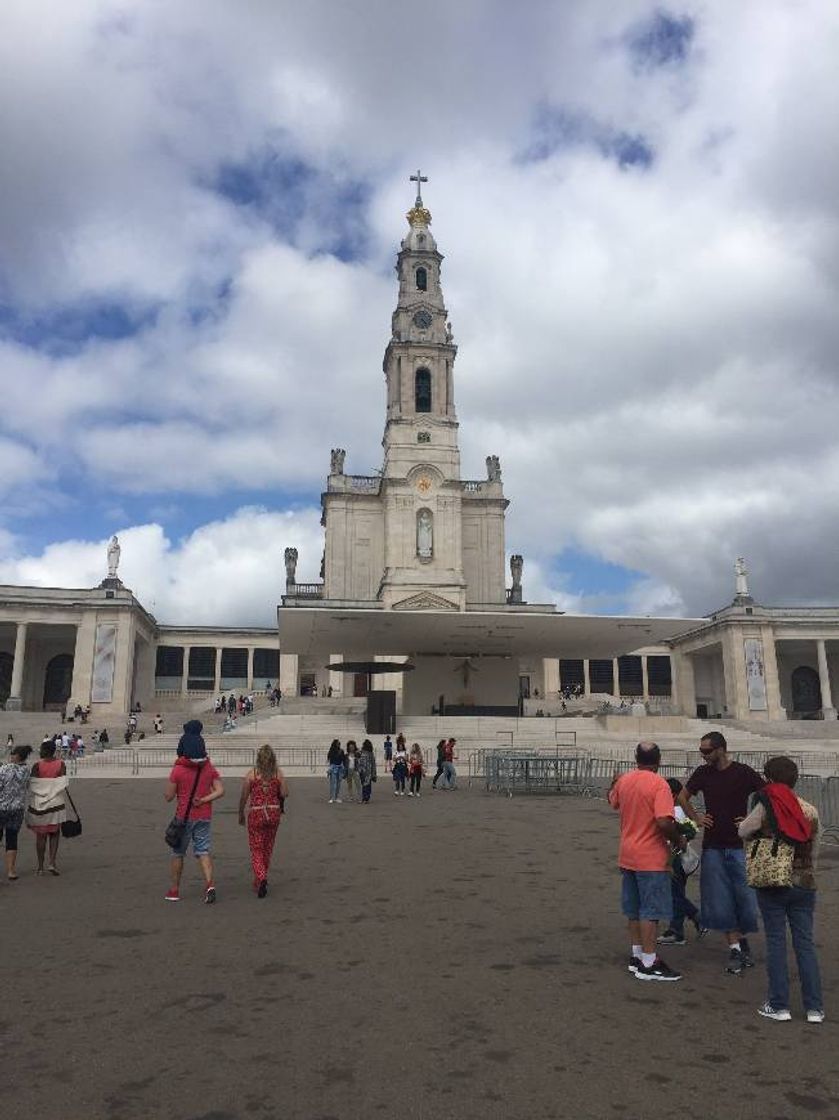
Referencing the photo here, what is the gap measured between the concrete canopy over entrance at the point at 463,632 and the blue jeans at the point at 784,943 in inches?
1176

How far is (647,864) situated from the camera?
5.98 meters

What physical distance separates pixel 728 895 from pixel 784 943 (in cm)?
125

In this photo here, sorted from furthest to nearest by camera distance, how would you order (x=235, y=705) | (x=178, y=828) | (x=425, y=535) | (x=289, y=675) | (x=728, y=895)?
(x=425, y=535)
(x=289, y=675)
(x=235, y=705)
(x=178, y=828)
(x=728, y=895)

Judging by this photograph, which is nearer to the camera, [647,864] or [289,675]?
[647,864]

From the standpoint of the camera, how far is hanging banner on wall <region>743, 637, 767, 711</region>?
5731 cm

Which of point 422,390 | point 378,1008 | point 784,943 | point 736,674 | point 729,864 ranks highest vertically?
point 422,390

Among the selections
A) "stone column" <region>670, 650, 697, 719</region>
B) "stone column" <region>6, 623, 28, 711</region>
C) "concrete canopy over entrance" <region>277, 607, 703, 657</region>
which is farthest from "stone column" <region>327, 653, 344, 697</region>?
"stone column" <region>670, 650, 697, 719</region>

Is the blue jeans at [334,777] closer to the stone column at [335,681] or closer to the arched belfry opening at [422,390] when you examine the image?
the stone column at [335,681]

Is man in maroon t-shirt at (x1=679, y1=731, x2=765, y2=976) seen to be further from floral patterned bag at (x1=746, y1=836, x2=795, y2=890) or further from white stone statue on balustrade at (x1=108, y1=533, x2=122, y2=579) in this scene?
white stone statue on balustrade at (x1=108, y1=533, x2=122, y2=579)

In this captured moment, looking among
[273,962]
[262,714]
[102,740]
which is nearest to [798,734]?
[262,714]

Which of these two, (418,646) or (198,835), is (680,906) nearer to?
(198,835)

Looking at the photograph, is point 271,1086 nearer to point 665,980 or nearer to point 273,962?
point 273,962

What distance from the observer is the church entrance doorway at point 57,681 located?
64625 millimetres

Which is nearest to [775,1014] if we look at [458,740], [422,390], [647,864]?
[647,864]
